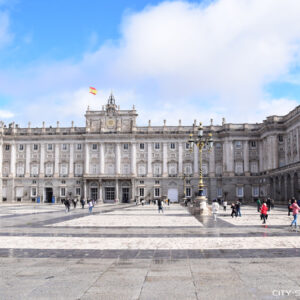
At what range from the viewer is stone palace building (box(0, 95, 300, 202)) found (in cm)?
7531

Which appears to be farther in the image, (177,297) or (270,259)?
(270,259)

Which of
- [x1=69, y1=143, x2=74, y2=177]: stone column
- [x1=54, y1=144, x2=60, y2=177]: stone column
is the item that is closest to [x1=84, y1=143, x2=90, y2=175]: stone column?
[x1=69, y1=143, x2=74, y2=177]: stone column

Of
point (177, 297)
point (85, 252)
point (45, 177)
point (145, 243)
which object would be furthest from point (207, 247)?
point (45, 177)

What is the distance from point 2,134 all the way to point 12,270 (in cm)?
7370

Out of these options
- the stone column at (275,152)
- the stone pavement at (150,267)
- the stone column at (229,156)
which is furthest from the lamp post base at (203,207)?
the stone column at (229,156)

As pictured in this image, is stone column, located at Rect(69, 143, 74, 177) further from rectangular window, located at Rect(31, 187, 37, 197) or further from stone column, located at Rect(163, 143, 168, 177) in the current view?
stone column, located at Rect(163, 143, 168, 177)

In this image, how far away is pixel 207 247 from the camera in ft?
45.9

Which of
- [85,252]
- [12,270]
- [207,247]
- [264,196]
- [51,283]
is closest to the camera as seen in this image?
[51,283]

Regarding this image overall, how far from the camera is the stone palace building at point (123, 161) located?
75.3m

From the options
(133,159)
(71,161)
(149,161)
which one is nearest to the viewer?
(133,159)

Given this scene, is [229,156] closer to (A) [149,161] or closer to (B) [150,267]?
(A) [149,161]

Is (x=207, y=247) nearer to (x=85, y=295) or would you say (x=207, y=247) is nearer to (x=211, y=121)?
(x=85, y=295)

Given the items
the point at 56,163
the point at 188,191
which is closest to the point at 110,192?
the point at 56,163

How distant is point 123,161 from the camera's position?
3049 inches
